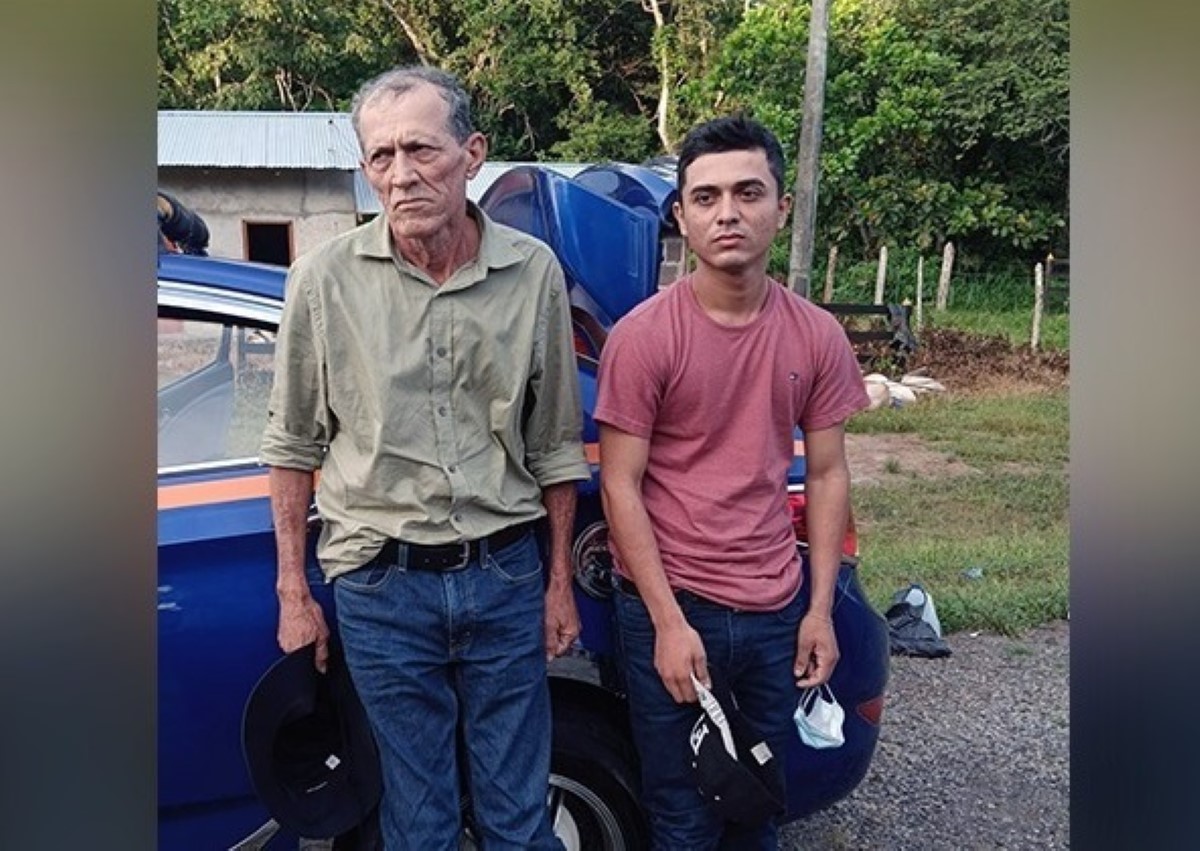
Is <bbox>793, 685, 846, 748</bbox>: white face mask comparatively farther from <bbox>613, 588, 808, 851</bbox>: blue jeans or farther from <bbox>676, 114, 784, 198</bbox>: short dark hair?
<bbox>676, 114, 784, 198</bbox>: short dark hair

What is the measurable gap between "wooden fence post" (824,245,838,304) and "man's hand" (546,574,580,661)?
15.6 meters

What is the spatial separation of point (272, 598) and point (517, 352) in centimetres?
77

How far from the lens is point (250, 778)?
8.17ft

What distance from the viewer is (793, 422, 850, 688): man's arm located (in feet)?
8.13

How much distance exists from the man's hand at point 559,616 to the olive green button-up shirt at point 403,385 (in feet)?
0.73

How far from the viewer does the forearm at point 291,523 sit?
2.25 m

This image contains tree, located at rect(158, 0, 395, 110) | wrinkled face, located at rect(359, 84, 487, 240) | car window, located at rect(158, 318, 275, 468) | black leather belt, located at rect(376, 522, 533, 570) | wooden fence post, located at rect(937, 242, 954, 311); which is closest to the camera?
wrinkled face, located at rect(359, 84, 487, 240)

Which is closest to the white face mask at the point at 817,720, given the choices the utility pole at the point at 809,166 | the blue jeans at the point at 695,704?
the blue jeans at the point at 695,704

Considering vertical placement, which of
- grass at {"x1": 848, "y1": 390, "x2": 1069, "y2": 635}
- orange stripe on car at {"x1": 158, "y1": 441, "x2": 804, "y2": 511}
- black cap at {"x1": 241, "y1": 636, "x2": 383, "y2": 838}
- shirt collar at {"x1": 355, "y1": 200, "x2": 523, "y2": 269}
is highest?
shirt collar at {"x1": 355, "y1": 200, "x2": 523, "y2": 269}

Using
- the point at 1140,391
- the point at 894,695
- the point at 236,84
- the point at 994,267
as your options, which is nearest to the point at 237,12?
the point at 236,84

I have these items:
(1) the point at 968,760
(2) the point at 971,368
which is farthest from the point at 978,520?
(2) the point at 971,368

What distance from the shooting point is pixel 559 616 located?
2418 mm

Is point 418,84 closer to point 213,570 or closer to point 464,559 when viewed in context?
point 464,559

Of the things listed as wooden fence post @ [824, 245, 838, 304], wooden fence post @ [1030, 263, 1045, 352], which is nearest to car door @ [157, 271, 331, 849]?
wooden fence post @ [1030, 263, 1045, 352]
